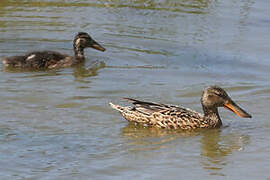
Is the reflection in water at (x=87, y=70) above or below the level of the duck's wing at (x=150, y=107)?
below

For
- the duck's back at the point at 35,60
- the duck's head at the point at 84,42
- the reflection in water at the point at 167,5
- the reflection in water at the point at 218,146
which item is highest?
the reflection in water at the point at 167,5

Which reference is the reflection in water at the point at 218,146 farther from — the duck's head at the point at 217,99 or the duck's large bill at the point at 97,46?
the duck's large bill at the point at 97,46

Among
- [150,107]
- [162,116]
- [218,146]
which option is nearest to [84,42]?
[150,107]

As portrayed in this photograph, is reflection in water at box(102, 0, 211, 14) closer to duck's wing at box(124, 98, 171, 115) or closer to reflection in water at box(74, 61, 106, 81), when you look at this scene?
reflection in water at box(74, 61, 106, 81)

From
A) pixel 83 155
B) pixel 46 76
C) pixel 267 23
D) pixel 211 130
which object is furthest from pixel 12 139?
pixel 267 23

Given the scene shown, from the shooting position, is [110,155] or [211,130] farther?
[211,130]

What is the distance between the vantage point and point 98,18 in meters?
12.8

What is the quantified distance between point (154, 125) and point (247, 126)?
1.01 meters

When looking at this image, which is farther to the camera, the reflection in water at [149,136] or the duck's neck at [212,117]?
the duck's neck at [212,117]

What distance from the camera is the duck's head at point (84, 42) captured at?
1080 cm

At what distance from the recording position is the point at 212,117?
25.1ft

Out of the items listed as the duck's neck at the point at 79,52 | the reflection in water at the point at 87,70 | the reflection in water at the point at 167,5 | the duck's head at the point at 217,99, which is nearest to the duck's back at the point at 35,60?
the reflection in water at the point at 87,70

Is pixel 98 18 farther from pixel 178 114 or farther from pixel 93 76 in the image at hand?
pixel 178 114

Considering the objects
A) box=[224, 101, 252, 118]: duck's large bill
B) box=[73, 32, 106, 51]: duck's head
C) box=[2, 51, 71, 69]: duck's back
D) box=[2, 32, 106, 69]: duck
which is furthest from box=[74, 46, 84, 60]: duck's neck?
box=[224, 101, 252, 118]: duck's large bill
